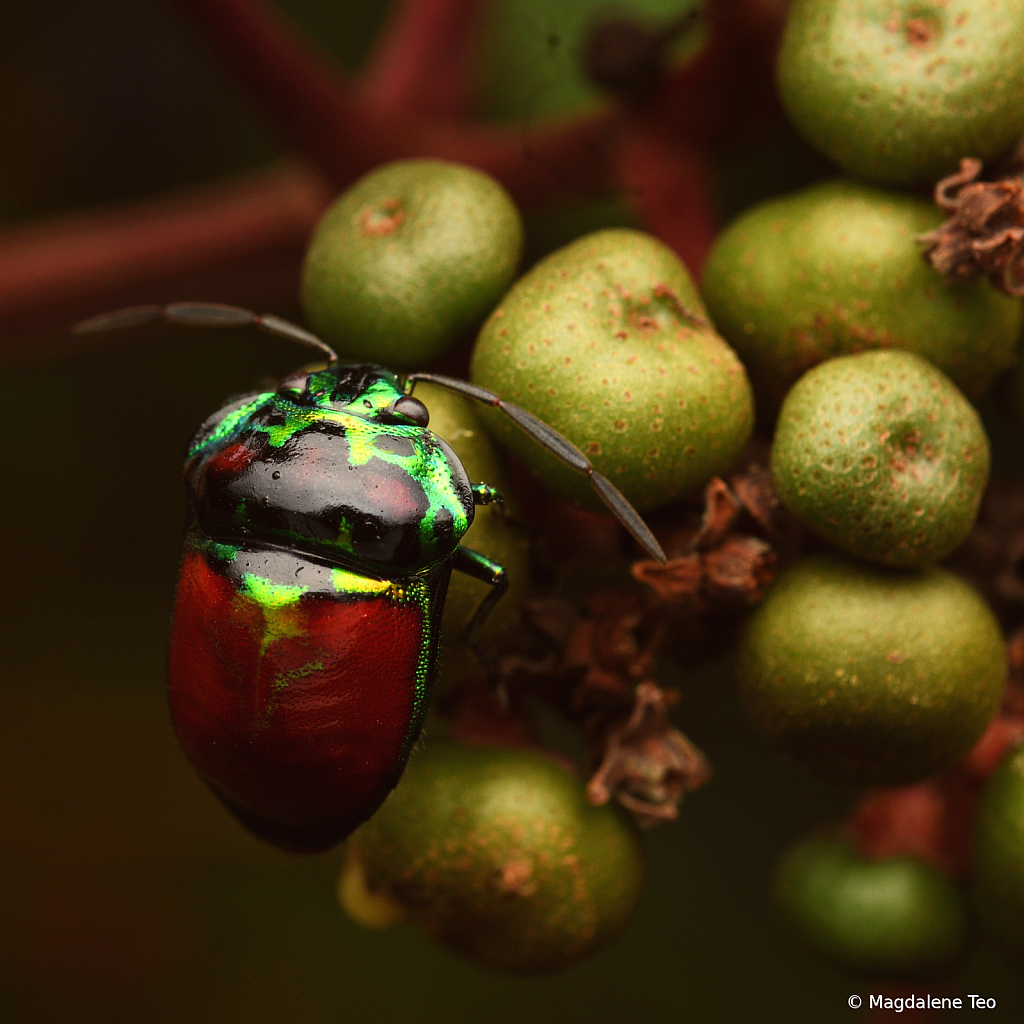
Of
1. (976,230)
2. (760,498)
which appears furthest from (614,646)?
(976,230)

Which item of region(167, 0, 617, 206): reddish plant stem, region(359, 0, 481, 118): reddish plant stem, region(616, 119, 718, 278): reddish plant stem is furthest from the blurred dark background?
region(616, 119, 718, 278): reddish plant stem

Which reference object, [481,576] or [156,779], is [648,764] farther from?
[156,779]

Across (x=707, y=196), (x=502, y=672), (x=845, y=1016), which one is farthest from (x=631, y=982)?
(x=707, y=196)

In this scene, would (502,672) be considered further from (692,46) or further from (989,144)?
(692,46)

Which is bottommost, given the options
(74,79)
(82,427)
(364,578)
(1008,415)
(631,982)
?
(631,982)

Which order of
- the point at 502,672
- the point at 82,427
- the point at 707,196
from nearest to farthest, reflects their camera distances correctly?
the point at 502,672 < the point at 707,196 < the point at 82,427

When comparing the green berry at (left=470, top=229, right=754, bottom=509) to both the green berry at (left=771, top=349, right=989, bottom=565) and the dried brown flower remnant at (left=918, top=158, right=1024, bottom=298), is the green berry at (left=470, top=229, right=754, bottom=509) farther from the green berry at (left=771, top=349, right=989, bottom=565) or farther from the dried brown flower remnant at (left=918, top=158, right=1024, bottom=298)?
the dried brown flower remnant at (left=918, top=158, right=1024, bottom=298)

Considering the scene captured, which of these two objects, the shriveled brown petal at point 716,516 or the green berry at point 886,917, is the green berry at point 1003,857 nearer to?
the green berry at point 886,917
